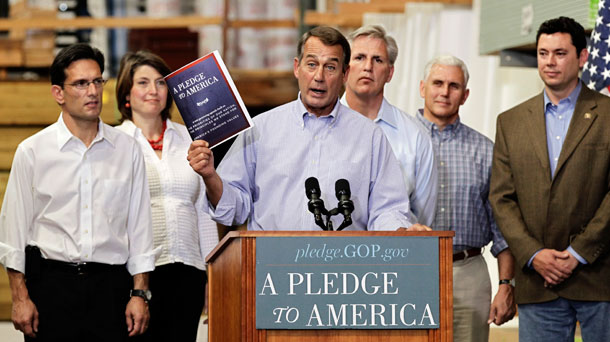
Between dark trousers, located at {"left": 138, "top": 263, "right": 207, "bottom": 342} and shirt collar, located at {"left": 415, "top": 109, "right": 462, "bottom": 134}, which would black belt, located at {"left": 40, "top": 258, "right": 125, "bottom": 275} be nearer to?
dark trousers, located at {"left": 138, "top": 263, "right": 207, "bottom": 342}

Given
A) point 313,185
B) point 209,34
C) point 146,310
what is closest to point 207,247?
point 146,310

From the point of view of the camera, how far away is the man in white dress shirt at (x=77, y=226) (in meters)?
3.57

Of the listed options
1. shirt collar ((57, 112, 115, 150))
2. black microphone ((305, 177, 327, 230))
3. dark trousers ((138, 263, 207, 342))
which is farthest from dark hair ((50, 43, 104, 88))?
black microphone ((305, 177, 327, 230))

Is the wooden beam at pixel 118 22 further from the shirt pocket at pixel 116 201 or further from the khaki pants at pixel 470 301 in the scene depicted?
the shirt pocket at pixel 116 201

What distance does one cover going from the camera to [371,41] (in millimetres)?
4234

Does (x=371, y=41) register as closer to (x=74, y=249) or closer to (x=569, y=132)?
(x=569, y=132)

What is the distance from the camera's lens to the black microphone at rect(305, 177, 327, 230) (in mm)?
2932

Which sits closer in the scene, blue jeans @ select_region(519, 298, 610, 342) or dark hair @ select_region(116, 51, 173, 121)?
blue jeans @ select_region(519, 298, 610, 342)

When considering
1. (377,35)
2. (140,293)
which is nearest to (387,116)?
(377,35)

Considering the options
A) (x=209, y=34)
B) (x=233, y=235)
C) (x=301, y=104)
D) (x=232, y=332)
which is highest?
(x=209, y=34)

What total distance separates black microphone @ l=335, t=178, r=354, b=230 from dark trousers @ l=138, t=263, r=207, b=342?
1388 mm

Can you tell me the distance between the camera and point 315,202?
116 inches

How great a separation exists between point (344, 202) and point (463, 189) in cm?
144

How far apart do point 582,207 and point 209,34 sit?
442 centimetres
